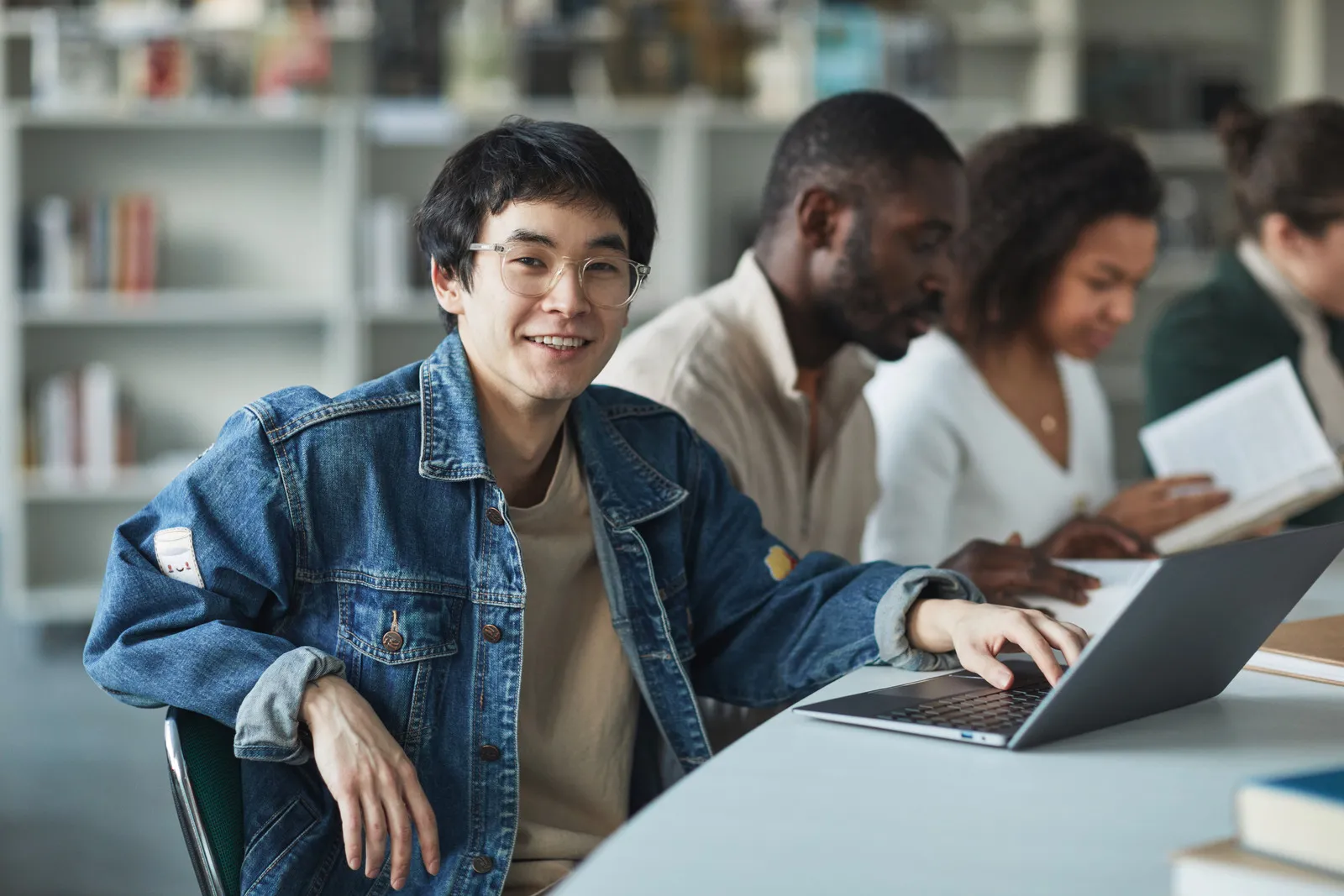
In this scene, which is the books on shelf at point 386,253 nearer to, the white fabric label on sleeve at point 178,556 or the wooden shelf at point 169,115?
the wooden shelf at point 169,115

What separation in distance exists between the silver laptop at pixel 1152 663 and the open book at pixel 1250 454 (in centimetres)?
89

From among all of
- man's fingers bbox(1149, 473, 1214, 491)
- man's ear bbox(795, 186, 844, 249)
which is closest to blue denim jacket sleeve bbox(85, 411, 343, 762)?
man's ear bbox(795, 186, 844, 249)

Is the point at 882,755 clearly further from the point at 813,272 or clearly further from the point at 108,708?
the point at 108,708

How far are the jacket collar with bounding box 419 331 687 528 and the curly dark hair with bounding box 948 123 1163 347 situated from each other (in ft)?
3.17

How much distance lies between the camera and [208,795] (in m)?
1.06

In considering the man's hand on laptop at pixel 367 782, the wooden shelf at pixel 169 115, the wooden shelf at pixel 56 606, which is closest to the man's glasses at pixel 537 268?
the man's hand on laptop at pixel 367 782

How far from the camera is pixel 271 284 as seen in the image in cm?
488

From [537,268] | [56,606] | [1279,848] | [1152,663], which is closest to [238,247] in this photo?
[56,606]

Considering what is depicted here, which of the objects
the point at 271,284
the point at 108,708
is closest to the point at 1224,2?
the point at 271,284

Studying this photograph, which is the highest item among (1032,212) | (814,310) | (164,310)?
(1032,212)

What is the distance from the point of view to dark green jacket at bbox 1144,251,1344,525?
102 inches

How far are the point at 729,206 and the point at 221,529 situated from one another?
4.13 metres

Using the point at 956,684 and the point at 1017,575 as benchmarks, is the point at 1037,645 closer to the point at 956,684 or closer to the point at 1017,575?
the point at 956,684

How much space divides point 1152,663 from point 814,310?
0.93m
